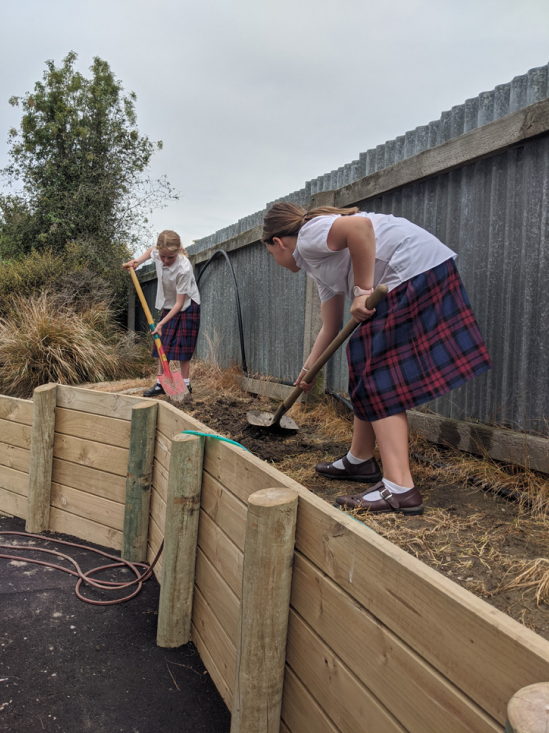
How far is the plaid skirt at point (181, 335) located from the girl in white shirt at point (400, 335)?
286 centimetres

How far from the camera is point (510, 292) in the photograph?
2338 millimetres

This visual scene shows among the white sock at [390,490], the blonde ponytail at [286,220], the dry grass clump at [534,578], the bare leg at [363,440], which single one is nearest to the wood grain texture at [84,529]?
the bare leg at [363,440]

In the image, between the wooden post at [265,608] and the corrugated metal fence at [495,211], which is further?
the corrugated metal fence at [495,211]

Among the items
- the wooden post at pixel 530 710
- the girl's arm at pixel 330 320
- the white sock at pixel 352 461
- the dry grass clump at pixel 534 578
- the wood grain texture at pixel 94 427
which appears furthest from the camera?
the wood grain texture at pixel 94 427

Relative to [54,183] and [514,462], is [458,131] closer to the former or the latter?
[514,462]

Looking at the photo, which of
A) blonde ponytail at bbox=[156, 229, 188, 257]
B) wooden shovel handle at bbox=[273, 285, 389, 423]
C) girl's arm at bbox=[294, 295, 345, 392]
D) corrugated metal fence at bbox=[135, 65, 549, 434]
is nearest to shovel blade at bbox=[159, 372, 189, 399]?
blonde ponytail at bbox=[156, 229, 188, 257]

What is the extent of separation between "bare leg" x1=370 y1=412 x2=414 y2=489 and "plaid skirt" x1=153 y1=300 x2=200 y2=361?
10.1ft

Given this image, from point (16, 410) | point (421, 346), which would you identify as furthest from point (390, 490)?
point (16, 410)

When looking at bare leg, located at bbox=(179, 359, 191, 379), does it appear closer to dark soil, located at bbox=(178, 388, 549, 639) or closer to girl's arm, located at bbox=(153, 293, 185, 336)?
girl's arm, located at bbox=(153, 293, 185, 336)

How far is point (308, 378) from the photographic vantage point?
2627 millimetres

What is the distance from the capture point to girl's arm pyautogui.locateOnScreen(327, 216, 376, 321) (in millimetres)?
1958

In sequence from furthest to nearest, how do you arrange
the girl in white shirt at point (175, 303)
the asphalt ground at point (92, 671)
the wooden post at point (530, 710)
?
the girl in white shirt at point (175, 303), the asphalt ground at point (92, 671), the wooden post at point (530, 710)

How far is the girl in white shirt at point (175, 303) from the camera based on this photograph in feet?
15.1

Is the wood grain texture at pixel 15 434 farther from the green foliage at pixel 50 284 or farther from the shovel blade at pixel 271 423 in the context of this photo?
the green foliage at pixel 50 284
